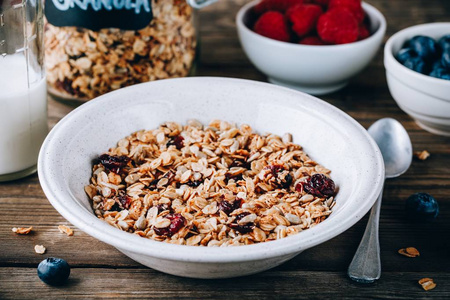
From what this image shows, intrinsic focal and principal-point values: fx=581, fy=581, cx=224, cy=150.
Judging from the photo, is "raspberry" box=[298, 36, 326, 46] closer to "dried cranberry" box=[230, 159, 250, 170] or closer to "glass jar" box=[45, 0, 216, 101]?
"glass jar" box=[45, 0, 216, 101]

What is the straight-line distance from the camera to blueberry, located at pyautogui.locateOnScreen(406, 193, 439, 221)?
0.83 m

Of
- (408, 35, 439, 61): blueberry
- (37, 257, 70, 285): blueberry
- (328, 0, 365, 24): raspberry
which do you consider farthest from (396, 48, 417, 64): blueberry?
(37, 257, 70, 285): blueberry

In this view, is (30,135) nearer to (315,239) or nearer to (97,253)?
(97,253)

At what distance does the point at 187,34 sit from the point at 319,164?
37 centimetres

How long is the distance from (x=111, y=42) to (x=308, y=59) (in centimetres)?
36

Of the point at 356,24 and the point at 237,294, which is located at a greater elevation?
the point at 356,24

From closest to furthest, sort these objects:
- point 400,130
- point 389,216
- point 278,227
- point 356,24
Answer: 1. point 278,227
2. point 389,216
3. point 400,130
4. point 356,24

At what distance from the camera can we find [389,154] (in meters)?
0.95

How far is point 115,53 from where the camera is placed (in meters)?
1.00

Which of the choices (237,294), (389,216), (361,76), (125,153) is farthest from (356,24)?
(237,294)

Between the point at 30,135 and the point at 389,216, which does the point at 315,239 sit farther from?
the point at 30,135

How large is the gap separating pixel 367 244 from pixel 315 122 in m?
0.22

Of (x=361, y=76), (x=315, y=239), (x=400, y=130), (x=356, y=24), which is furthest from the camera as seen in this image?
(x=361, y=76)

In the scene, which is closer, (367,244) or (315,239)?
(315,239)
